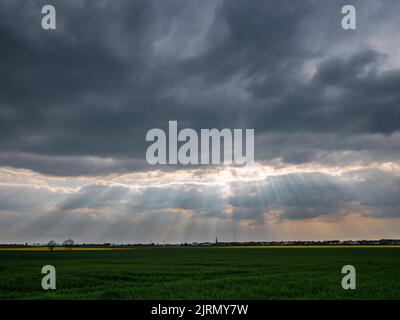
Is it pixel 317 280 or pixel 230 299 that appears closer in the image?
pixel 230 299

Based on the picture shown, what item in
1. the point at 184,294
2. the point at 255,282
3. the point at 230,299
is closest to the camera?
the point at 230,299
